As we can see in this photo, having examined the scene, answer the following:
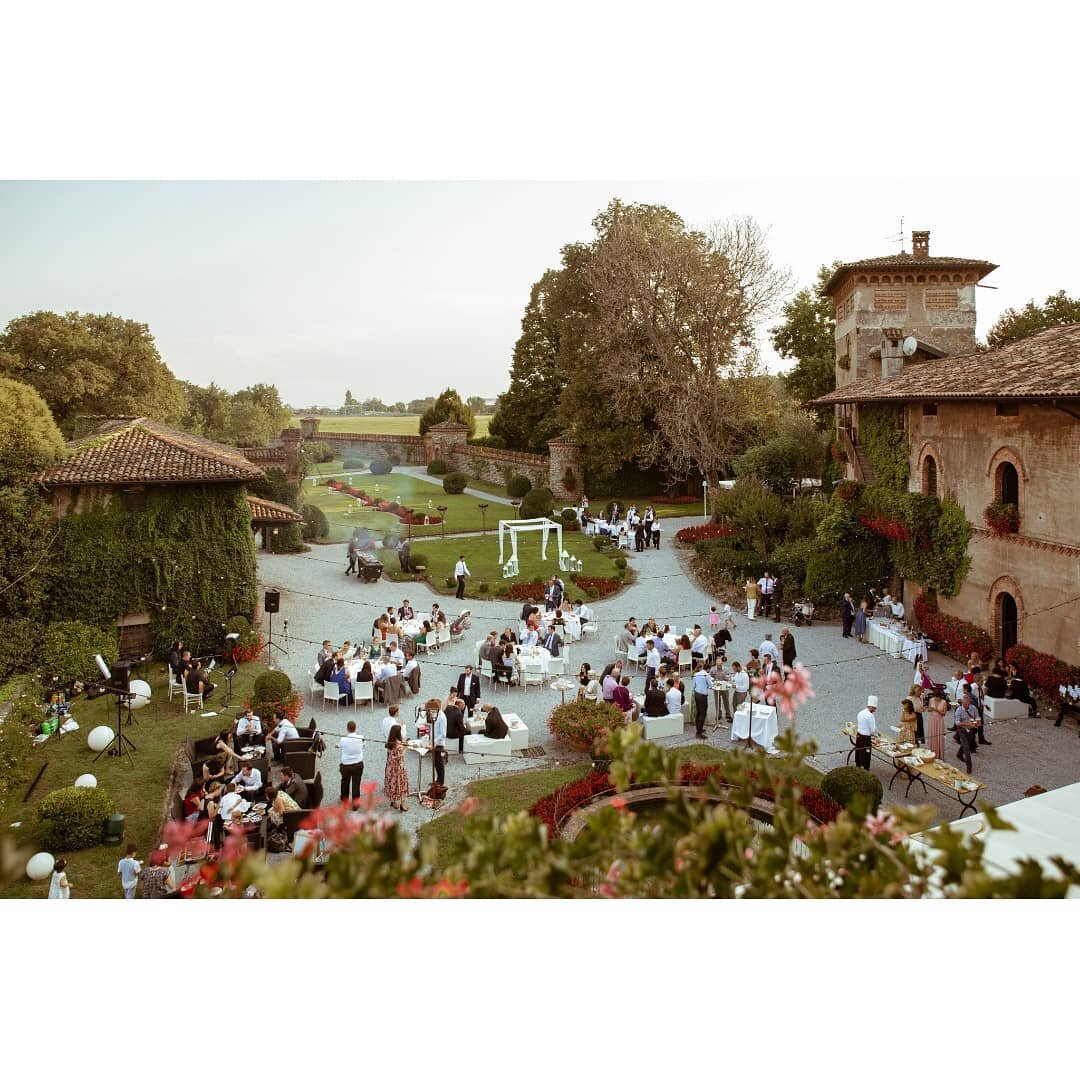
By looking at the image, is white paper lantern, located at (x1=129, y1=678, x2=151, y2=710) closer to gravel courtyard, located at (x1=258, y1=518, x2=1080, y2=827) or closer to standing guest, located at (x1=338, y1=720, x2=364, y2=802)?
gravel courtyard, located at (x1=258, y1=518, x2=1080, y2=827)

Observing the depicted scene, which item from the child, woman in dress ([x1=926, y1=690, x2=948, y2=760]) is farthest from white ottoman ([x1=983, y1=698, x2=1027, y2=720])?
the child

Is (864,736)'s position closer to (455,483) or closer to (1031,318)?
(455,483)

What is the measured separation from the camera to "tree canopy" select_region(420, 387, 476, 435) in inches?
522

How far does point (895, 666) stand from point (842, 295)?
11.4m

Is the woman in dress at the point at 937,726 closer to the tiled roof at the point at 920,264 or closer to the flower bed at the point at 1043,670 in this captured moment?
the flower bed at the point at 1043,670

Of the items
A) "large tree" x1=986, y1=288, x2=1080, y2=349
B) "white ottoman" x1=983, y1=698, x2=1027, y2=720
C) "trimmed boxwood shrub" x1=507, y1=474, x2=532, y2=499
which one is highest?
"large tree" x1=986, y1=288, x2=1080, y2=349

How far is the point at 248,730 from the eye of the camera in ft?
29.9

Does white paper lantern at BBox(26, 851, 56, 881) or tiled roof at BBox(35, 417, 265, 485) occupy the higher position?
tiled roof at BBox(35, 417, 265, 485)

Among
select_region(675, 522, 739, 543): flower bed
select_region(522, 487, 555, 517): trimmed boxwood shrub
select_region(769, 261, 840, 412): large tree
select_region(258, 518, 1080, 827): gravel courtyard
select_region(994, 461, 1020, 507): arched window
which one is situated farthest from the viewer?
select_region(769, 261, 840, 412): large tree

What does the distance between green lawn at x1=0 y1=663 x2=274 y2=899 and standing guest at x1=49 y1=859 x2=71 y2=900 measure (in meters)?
0.15

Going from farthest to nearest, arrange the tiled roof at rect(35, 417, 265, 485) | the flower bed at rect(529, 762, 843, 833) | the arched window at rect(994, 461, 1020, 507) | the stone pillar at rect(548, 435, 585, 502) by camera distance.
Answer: the stone pillar at rect(548, 435, 585, 502), the arched window at rect(994, 461, 1020, 507), the tiled roof at rect(35, 417, 265, 485), the flower bed at rect(529, 762, 843, 833)

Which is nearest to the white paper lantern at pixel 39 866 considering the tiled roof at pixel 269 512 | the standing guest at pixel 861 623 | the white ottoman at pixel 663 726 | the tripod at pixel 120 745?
the tripod at pixel 120 745

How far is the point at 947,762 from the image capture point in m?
9.16

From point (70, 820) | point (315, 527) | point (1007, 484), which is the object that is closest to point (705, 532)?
point (1007, 484)
